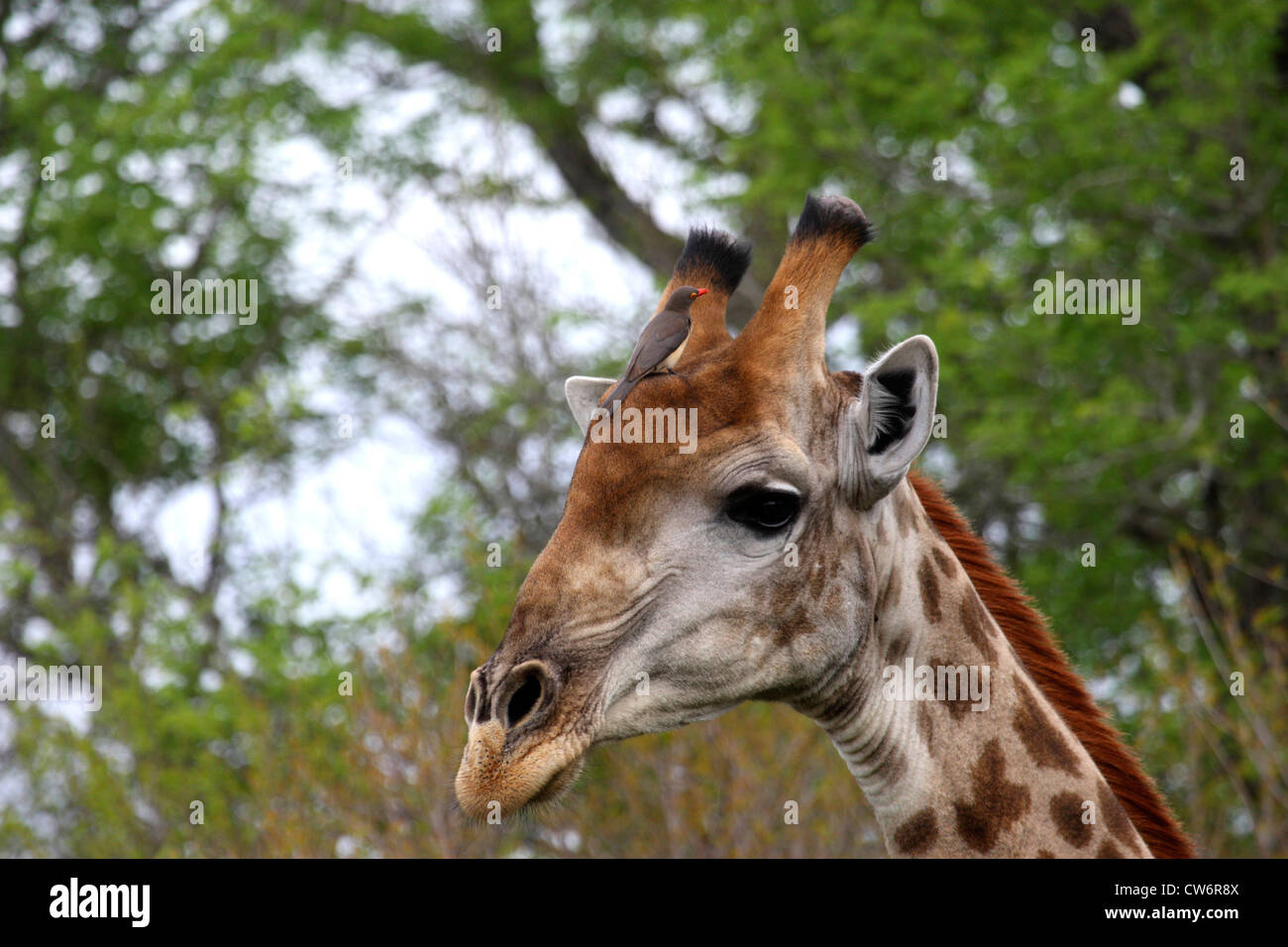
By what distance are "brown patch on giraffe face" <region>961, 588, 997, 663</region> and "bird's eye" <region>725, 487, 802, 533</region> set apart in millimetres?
724

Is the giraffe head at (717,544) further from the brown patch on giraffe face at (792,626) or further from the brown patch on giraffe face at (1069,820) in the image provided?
the brown patch on giraffe face at (1069,820)

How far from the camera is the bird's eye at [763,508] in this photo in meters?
4.07

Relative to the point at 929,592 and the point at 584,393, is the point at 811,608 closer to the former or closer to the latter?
the point at 929,592

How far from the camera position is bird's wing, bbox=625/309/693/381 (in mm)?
4332

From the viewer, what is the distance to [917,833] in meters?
4.20

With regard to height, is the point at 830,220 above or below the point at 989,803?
above

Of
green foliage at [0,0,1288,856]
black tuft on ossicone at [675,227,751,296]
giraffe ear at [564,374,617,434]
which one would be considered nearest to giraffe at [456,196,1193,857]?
black tuft on ossicone at [675,227,751,296]

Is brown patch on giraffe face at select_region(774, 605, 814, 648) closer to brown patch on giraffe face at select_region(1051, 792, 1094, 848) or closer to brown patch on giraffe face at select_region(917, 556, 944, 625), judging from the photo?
brown patch on giraffe face at select_region(917, 556, 944, 625)

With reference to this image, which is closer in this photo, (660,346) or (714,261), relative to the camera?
(660,346)

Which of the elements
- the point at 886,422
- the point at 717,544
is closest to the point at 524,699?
the point at 717,544

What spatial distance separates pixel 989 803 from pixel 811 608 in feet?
2.61
